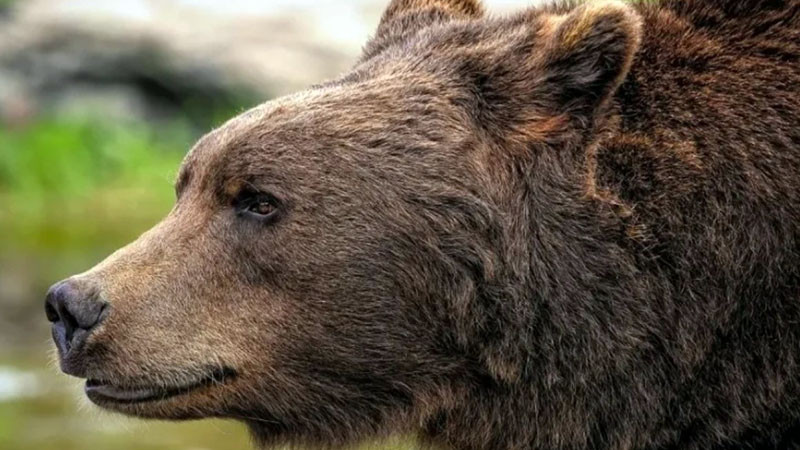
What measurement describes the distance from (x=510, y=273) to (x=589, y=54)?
78 centimetres

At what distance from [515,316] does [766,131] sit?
1.04 m

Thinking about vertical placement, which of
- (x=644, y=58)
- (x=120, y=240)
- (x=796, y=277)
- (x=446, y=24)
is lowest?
(x=796, y=277)

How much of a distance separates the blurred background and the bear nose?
769 centimetres

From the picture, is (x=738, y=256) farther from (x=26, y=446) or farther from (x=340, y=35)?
(x=340, y=35)

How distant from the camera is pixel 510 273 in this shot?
526cm

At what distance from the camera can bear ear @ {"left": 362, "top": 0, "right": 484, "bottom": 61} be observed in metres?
5.96

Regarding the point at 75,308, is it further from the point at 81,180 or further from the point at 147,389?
the point at 81,180

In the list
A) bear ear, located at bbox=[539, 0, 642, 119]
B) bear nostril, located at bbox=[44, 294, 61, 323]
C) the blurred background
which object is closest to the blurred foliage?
the blurred background

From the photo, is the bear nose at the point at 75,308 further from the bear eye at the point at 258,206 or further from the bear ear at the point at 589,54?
the bear ear at the point at 589,54

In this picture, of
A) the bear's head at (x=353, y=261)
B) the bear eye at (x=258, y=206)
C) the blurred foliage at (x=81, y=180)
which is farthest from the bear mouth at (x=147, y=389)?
the blurred foliage at (x=81, y=180)

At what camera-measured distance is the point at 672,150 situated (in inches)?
208

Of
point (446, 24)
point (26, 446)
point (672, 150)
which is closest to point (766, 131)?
point (672, 150)

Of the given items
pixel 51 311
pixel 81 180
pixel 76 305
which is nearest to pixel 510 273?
pixel 76 305

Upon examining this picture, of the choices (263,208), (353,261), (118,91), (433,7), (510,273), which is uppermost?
(118,91)
